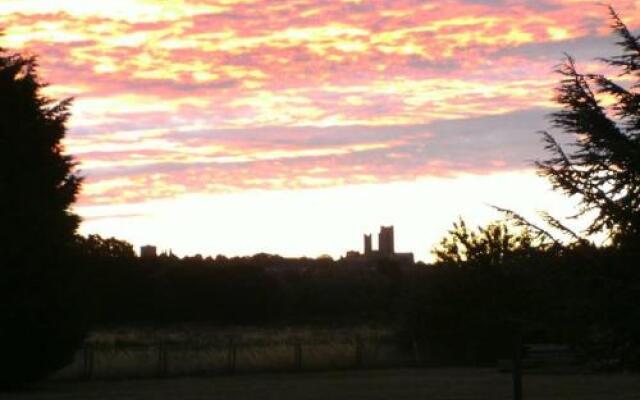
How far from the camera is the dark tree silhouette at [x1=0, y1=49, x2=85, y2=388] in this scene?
3503cm

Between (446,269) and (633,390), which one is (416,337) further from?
(633,390)

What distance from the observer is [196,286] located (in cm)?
9012

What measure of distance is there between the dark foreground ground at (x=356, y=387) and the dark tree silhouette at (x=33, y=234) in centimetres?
150

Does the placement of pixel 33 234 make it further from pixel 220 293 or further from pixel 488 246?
pixel 220 293

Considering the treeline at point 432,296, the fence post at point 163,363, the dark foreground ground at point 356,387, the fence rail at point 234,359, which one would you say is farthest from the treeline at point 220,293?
the dark foreground ground at point 356,387

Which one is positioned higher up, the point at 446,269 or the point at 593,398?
the point at 446,269

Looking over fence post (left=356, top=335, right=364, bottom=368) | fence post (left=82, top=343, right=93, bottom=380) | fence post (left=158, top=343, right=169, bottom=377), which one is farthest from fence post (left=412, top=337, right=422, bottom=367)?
fence post (left=82, top=343, right=93, bottom=380)

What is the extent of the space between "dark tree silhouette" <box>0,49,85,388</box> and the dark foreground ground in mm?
1505

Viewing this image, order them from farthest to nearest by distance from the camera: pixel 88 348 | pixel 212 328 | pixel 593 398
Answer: pixel 212 328 < pixel 88 348 < pixel 593 398

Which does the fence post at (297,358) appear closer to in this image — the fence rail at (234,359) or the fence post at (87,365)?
the fence rail at (234,359)

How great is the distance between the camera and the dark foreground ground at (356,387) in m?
35.0

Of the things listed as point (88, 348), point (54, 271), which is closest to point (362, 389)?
point (54, 271)

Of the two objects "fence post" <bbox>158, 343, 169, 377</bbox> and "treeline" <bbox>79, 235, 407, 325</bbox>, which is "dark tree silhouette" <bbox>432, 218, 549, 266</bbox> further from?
"treeline" <bbox>79, 235, 407, 325</bbox>

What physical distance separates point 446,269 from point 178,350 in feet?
37.1
